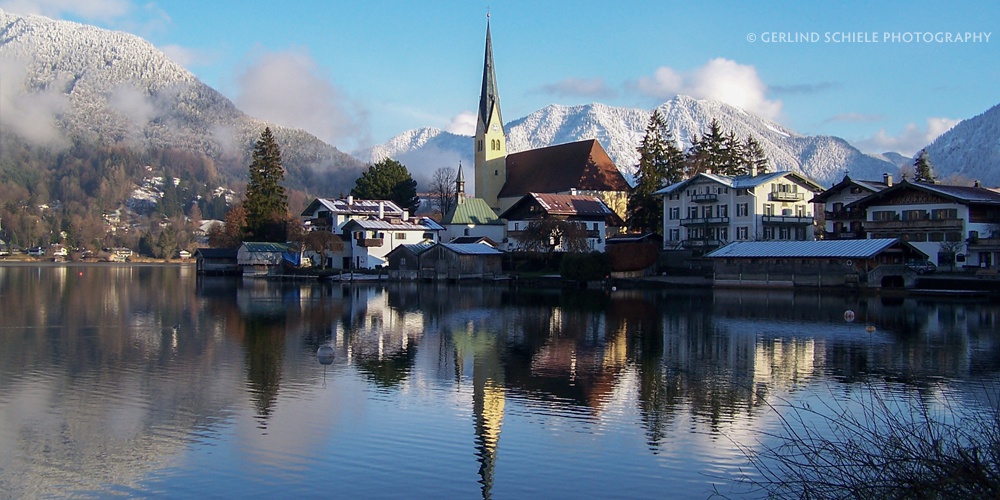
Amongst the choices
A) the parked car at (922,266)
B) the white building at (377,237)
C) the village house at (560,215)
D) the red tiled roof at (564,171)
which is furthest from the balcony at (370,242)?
the parked car at (922,266)

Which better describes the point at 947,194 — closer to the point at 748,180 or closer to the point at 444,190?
the point at 748,180

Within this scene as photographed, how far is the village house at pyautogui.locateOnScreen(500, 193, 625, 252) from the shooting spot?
266 feet

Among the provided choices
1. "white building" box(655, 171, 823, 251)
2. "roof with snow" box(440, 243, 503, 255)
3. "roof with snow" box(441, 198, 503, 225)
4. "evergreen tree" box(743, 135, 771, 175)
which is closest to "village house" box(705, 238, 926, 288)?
"white building" box(655, 171, 823, 251)

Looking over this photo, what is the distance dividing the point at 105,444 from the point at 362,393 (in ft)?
21.6

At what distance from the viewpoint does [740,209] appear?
7238cm

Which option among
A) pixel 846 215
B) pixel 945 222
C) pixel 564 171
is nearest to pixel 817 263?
pixel 945 222

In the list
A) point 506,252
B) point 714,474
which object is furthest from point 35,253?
point 714,474

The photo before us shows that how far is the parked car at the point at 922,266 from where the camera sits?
57.6m

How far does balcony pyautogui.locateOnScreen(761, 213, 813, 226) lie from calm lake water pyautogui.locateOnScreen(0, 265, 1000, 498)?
92.3ft

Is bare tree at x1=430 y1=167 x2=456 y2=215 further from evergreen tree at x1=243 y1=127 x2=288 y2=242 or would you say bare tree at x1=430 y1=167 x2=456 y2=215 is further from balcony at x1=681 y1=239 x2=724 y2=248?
balcony at x1=681 y1=239 x2=724 y2=248

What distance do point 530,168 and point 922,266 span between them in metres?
51.2

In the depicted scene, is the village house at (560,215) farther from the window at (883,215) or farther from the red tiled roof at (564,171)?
the window at (883,215)

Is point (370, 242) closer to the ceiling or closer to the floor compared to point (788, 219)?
closer to the floor

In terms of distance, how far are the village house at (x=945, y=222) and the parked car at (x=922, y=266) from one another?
88cm
